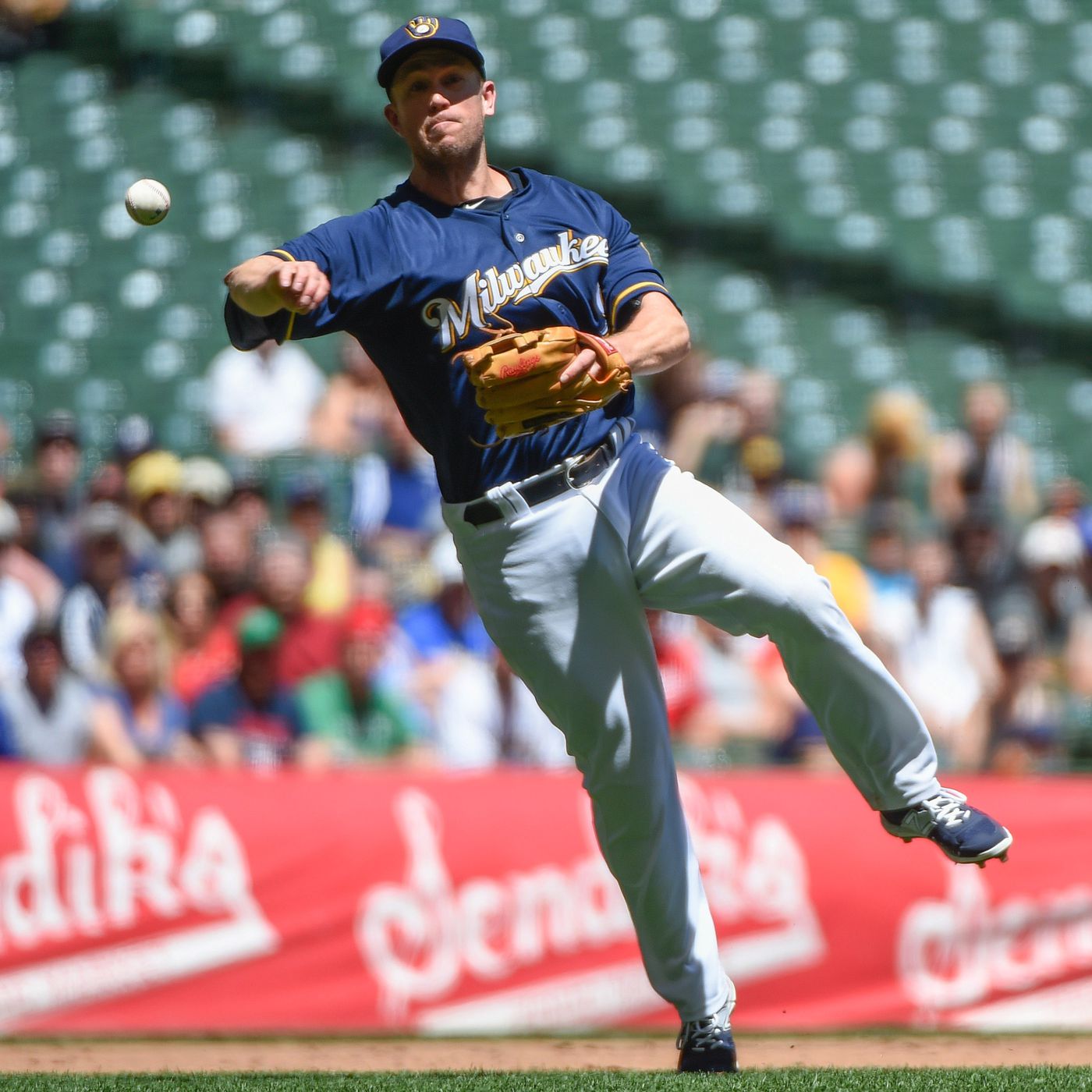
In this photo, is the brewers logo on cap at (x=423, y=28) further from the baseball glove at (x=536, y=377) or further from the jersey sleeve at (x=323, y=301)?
the baseball glove at (x=536, y=377)

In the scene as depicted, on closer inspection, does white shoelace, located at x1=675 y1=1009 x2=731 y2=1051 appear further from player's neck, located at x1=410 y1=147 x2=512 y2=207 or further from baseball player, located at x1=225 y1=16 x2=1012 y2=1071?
player's neck, located at x1=410 y1=147 x2=512 y2=207

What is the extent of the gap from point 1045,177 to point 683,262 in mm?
2285

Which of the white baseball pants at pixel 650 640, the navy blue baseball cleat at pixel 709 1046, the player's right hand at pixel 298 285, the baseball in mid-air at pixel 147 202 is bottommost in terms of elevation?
the navy blue baseball cleat at pixel 709 1046

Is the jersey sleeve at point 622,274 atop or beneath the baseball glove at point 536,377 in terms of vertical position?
atop

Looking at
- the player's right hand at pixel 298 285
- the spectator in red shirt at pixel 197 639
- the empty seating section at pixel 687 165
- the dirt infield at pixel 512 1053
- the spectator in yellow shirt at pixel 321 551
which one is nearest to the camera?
the player's right hand at pixel 298 285

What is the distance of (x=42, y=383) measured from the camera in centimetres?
862

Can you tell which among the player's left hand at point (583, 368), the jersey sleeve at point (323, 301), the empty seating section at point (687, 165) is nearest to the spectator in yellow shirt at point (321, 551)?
the empty seating section at point (687, 165)

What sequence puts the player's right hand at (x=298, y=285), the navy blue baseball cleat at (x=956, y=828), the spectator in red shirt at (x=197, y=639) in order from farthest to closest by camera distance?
the spectator in red shirt at (x=197, y=639), the navy blue baseball cleat at (x=956, y=828), the player's right hand at (x=298, y=285)

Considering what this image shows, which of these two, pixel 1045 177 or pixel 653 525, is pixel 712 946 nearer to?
pixel 653 525

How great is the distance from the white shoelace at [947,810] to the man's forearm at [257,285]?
Result: 177 cm

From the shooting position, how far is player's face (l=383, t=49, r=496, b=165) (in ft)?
12.5

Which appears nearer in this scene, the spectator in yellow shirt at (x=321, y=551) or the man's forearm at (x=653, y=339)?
the man's forearm at (x=653, y=339)

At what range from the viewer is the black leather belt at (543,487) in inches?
150

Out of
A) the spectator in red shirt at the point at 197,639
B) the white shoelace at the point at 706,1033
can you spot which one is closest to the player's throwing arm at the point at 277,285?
the white shoelace at the point at 706,1033
